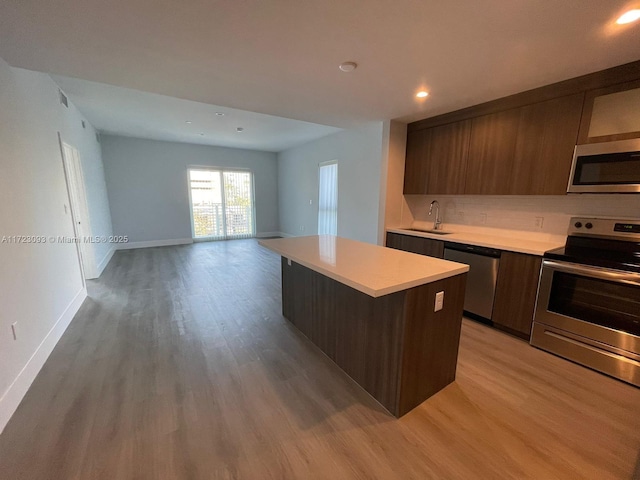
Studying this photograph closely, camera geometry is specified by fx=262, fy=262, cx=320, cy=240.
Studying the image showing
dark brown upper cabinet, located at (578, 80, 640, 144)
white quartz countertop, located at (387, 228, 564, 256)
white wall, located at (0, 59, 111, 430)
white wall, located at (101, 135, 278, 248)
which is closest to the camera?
white wall, located at (0, 59, 111, 430)

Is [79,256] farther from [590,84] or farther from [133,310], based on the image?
[590,84]

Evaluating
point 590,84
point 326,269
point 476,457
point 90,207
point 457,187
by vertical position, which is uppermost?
point 590,84

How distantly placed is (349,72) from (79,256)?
13.2ft

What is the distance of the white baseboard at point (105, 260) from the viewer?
4566mm

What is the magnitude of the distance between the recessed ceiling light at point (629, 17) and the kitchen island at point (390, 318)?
168 cm

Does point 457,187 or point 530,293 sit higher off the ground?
point 457,187

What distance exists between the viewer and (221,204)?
24.6 ft

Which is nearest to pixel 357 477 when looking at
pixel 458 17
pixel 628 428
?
pixel 628 428

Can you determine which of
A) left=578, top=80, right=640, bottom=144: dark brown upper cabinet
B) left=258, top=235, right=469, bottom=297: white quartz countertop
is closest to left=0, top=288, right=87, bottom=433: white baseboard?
left=258, top=235, right=469, bottom=297: white quartz countertop

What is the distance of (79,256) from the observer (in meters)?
3.49

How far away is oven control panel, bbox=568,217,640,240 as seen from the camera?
2.18 m

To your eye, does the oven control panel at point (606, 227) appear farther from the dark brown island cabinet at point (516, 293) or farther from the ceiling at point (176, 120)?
the ceiling at point (176, 120)

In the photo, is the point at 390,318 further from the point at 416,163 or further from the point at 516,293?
the point at 416,163

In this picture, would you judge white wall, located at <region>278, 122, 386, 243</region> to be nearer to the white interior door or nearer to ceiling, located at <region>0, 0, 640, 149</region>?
ceiling, located at <region>0, 0, 640, 149</region>
